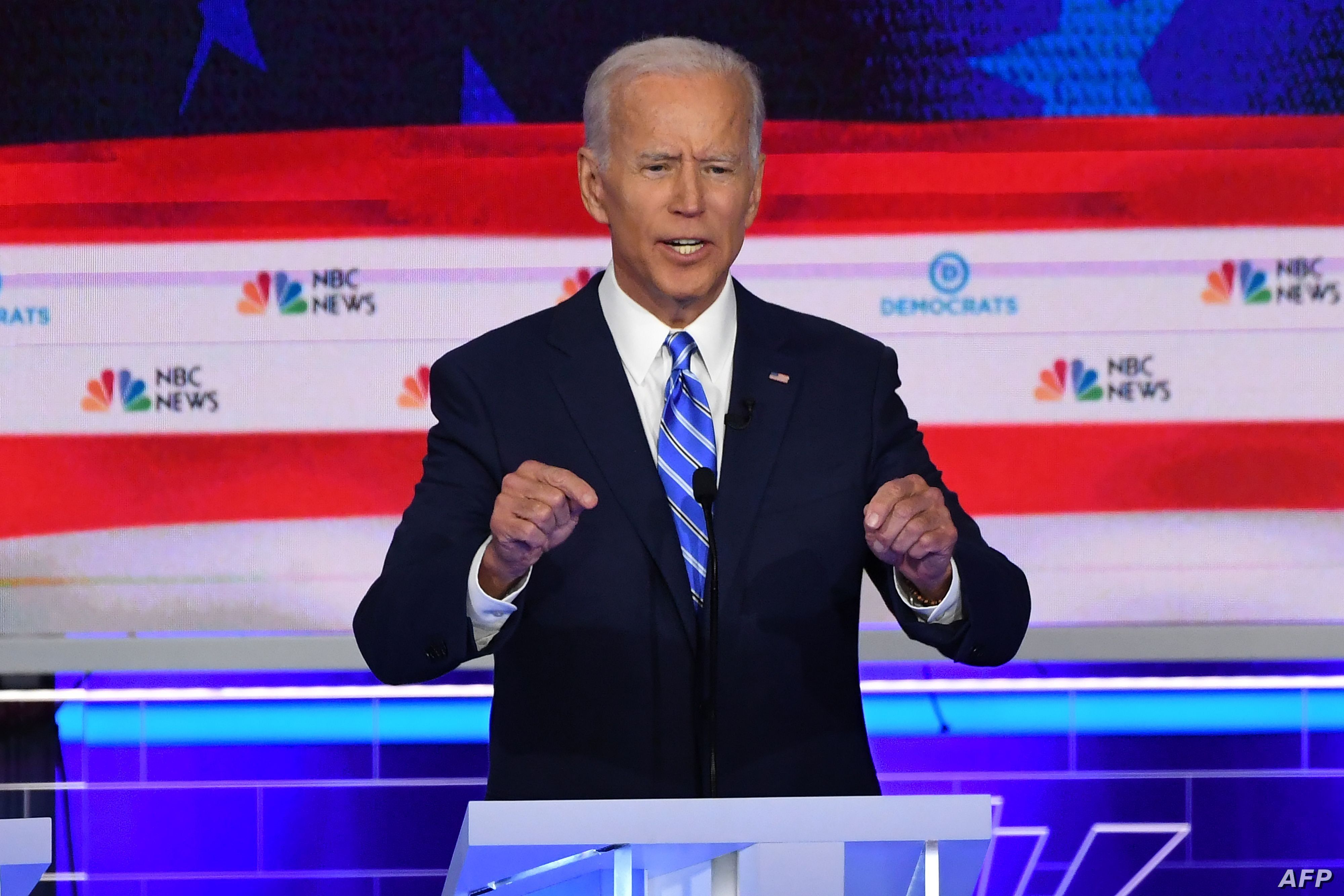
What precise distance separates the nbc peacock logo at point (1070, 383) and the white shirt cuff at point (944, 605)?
1.41 meters

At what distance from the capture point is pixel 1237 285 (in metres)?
3.21

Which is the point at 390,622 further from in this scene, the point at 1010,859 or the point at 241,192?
the point at 1010,859

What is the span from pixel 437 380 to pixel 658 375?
0.30m

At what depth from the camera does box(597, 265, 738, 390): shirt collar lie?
213cm

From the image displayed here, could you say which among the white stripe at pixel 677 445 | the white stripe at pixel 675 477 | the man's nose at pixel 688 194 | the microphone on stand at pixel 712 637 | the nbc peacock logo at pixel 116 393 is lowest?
the microphone on stand at pixel 712 637

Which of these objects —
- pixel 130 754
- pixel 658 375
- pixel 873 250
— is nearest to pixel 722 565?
pixel 658 375

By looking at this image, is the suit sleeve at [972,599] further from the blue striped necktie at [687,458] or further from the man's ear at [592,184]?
the man's ear at [592,184]

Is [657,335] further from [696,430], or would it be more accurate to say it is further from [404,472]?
[404,472]

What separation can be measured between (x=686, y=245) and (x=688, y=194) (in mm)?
73


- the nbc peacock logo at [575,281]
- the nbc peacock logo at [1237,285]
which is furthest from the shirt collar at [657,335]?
the nbc peacock logo at [1237,285]

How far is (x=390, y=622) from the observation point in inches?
73.0

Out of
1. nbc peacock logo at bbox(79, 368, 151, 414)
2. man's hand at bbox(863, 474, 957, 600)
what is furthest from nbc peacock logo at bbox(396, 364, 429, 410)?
man's hand at bbox(863, 474, 957, 600)

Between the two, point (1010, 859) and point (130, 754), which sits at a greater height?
point (130, 754)

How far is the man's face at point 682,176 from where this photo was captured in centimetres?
207
